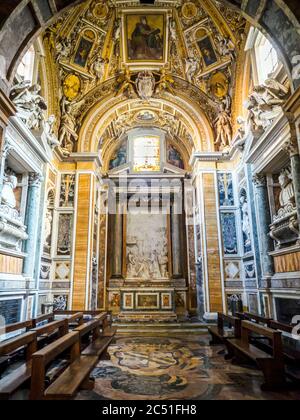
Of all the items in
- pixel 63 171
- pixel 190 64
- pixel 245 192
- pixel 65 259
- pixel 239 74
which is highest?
pixel 190 64

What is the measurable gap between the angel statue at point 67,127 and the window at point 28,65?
1981 mm

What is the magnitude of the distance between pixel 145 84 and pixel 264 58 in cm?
444

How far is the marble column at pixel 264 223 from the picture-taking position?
8164 mm

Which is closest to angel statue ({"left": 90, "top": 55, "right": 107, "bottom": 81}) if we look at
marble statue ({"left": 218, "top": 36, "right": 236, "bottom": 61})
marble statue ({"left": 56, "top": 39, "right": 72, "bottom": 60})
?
marble statue ({"left": 56, "top": 39, "right": 72, "bottom": 60})

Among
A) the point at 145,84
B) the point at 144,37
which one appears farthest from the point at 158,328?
the point at 144,37

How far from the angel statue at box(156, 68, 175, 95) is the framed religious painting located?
1.37 feet

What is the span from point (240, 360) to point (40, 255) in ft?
20.9

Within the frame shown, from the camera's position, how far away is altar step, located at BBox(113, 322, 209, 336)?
8656mm

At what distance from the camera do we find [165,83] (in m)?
11.9

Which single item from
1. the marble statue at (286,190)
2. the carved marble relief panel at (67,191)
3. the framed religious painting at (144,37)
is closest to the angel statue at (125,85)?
the framed religious painting at (144,37)

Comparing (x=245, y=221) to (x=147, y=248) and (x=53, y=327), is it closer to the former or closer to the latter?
(x=147, y=248)
